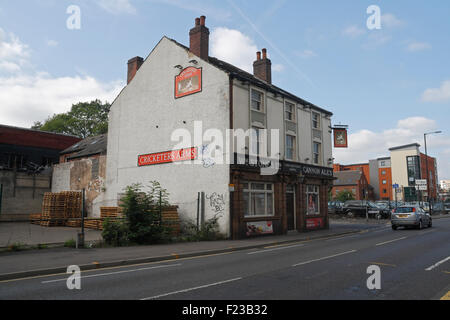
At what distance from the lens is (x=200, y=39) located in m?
20.9

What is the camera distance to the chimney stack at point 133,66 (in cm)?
2586

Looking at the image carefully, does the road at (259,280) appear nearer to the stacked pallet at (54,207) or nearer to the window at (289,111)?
the window at (289,111)

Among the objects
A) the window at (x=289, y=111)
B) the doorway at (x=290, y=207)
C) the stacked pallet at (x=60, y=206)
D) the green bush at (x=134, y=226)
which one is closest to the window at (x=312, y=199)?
the doorway at (x=290, y=207)

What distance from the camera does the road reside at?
652 cm

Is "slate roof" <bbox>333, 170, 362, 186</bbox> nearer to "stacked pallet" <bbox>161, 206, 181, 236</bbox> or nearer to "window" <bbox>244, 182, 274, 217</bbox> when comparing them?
"window" <bbox>244, 182, 274, 217</bbox>

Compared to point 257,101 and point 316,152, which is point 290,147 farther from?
point 257,101

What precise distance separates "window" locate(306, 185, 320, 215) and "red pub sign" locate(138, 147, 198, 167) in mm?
9486

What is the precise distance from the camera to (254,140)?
65.9 ft

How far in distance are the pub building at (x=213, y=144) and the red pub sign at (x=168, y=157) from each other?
0.07 m

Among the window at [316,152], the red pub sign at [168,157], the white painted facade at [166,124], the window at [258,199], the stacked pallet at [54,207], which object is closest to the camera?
the white painted facade at [166,124]

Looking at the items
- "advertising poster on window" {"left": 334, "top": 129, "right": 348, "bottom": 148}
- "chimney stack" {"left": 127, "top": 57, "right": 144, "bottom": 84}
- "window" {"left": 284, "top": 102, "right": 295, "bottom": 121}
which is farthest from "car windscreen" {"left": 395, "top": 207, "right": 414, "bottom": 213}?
"chimney stack" {"left": 127, "top": 57, "right": 144, "bottom": 84}

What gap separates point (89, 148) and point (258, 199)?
70.7ft

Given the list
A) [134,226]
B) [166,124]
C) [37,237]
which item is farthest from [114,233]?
[166,124]
